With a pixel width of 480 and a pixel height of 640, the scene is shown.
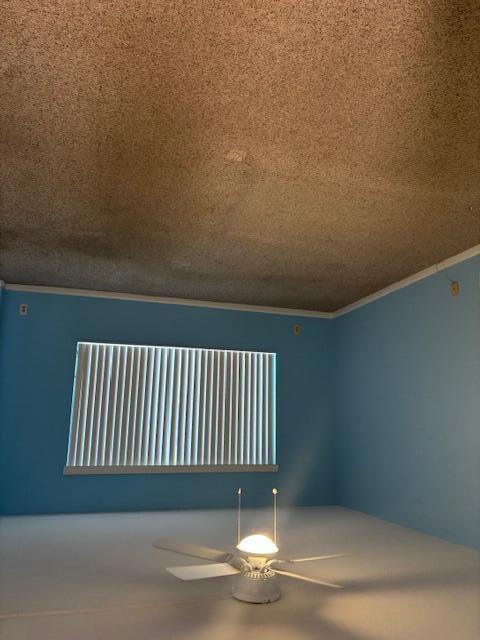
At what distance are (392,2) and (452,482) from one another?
4.15 metres

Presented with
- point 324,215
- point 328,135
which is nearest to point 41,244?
point 324,215

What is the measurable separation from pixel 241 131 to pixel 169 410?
13.9 ft

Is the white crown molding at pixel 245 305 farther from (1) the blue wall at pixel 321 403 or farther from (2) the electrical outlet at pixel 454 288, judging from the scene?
(2) the electrical outlet at pixel 454 288

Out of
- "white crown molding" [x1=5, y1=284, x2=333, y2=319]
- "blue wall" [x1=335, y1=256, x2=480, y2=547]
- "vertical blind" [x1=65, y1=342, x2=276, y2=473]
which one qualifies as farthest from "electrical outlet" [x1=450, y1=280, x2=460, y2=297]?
"vertical blind" [x1=65, y1=342, x2=276, y2=473]

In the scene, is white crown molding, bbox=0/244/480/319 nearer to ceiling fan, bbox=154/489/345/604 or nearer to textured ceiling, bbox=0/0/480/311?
textured ceiling, bbox=0/0/480/311

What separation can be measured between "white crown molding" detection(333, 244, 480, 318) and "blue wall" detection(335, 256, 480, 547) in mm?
64

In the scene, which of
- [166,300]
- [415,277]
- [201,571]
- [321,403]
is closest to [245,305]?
[166,300]

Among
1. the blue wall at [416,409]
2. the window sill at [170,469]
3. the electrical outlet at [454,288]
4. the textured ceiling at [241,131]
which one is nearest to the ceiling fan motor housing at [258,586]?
the blue wall at [416,409]

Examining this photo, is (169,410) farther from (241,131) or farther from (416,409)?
(241,131)

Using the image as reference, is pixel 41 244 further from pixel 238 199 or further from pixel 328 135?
pixel 328 135

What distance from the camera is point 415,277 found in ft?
18.1

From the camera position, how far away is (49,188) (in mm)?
3666

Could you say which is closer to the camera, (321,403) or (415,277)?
(415,277)

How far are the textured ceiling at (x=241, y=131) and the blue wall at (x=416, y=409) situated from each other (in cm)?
61
